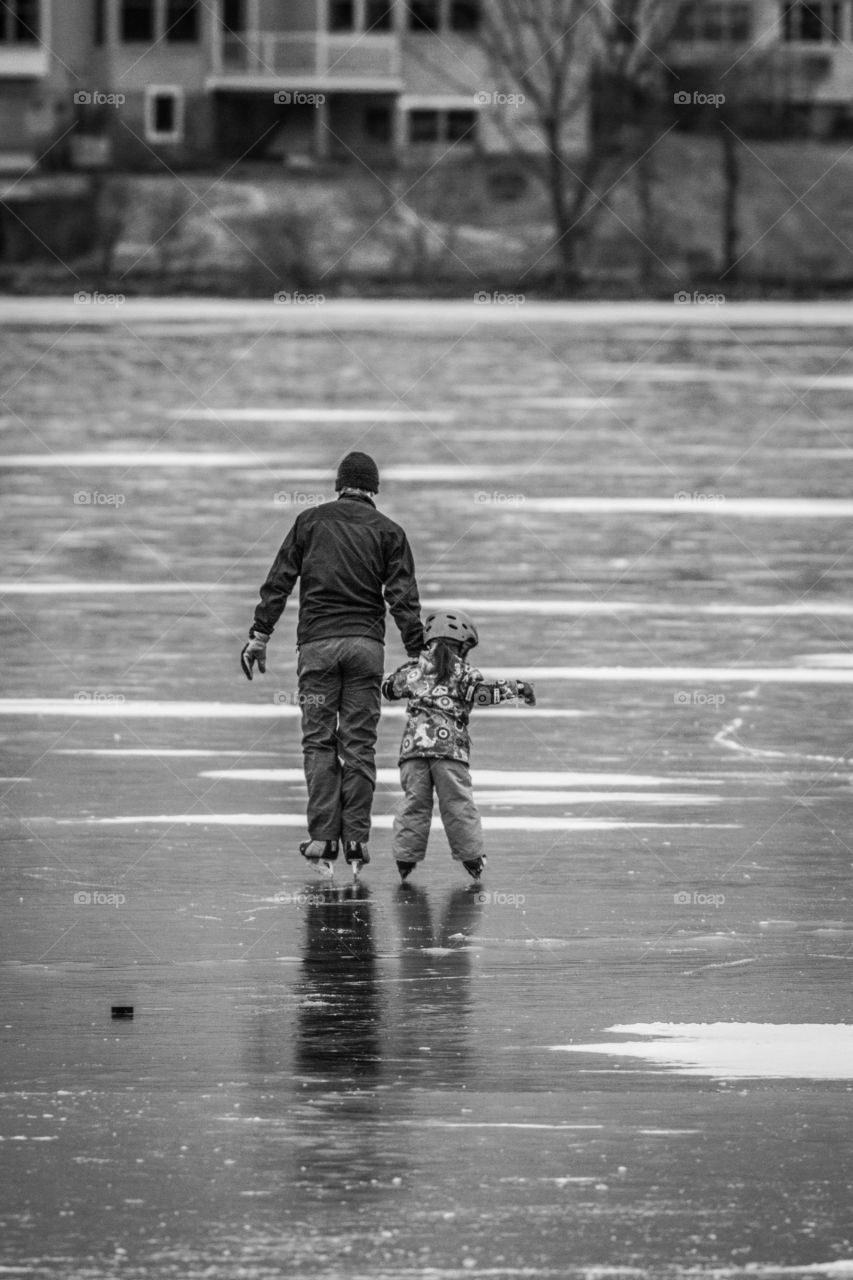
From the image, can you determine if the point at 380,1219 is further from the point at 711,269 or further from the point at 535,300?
the point at 711,269

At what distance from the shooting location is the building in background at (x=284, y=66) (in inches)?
2761

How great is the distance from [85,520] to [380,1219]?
660 inches

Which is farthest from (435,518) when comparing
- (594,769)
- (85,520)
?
(594,769)

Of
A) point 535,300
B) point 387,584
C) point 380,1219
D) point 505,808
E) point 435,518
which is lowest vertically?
point 380,1219

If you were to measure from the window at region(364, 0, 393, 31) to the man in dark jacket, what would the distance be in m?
62.9

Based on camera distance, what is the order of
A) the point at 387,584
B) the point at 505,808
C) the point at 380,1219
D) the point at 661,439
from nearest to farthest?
1. the point at 380,1219
2. the point at 387,584
3. the point at 505,808
4. the point at 661,439

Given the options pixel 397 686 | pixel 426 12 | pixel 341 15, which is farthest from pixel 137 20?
pixel 397 686

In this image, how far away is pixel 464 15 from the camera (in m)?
69.9

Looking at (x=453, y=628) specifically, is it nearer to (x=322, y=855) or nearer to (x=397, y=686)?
(x=397, y=686)

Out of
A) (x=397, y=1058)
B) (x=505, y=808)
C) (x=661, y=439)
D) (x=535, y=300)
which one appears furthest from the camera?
(x=535, y=300)

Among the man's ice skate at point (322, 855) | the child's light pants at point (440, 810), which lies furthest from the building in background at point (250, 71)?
the man's ice skate at point (322, 855)

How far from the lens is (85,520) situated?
23.2 m

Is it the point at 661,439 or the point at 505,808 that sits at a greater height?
the point at 661,439

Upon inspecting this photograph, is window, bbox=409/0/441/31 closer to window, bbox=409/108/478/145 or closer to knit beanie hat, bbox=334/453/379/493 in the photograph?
→ window, bbox=409/108/478/145
